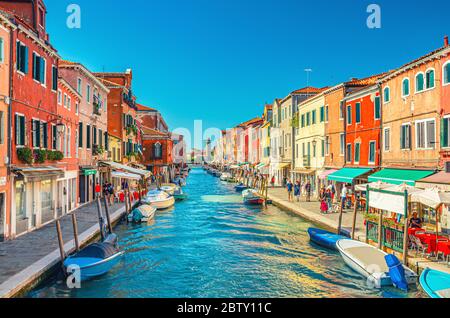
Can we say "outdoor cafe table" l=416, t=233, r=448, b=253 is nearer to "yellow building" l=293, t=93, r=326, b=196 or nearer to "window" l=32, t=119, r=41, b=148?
"window" l=32, t=119, r=41, b=148

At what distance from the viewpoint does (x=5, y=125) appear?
15.5 meters

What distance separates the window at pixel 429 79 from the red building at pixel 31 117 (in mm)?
17354

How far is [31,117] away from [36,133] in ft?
3.32

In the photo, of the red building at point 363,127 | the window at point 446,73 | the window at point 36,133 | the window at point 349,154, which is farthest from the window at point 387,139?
the window at point 36,133

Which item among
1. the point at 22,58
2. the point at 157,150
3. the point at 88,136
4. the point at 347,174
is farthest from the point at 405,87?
the point at 157,150

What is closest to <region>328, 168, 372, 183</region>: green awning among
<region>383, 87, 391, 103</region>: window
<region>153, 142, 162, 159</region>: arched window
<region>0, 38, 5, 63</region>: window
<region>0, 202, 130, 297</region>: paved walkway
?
<region>383, 87, 391, 103</region>: window

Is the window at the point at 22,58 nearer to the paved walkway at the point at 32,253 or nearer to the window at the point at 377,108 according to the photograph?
the paved walkway at the point at 32,253

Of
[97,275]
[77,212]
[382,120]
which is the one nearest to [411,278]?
[97,275]

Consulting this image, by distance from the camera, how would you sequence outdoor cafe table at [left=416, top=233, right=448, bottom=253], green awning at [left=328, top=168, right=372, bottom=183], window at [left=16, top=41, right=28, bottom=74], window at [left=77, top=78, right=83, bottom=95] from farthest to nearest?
window at [left=77, top=78, right=83, bottom=95], green awning at [left=328, top=168, right=372, bottom=183], window at [left=16, top=41, right=28, bottom=74], outdoor cafe table at [left=416, top=233, right=448, bottom=253]

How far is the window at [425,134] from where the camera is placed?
18.6m

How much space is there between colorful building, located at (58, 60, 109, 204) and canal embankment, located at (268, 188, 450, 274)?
14.3 meters

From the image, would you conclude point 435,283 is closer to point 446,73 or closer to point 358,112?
point 446,73

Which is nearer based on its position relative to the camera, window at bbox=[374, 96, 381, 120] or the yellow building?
window at bbox=[374, 96, 381, 120]

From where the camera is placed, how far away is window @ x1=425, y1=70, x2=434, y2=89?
18.5 metres
